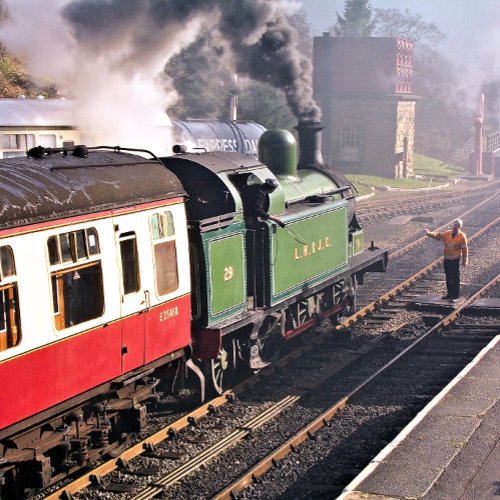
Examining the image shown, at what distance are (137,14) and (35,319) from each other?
10566 millimetres

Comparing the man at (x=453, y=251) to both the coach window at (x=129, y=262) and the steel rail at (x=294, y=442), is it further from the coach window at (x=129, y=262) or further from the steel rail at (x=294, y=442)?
the coach window at (x=129, y=262)

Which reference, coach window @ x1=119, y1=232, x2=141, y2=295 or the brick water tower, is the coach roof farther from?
the brick water tower

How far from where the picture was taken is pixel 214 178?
11.0 m

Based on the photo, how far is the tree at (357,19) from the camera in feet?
263

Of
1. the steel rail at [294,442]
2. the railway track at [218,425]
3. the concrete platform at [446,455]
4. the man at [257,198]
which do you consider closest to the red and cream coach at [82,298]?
the railway track at [218,425]

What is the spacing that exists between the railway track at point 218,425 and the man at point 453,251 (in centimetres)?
184

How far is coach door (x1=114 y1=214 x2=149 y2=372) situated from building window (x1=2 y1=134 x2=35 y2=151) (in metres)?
12.6

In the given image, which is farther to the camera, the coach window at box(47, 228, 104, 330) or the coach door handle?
the coach door handle

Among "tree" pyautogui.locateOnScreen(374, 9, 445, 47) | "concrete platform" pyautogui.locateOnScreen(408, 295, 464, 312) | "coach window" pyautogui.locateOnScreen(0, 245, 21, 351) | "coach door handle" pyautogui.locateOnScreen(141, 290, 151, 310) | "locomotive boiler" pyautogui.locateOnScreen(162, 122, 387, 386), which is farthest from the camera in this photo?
"tree" pyautogui.locateOnScreen(374, 9, 445, 47)

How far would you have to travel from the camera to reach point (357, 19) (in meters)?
80.6

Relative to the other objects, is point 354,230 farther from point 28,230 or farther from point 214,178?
point 28,230

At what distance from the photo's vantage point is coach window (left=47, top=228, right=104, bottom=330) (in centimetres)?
794

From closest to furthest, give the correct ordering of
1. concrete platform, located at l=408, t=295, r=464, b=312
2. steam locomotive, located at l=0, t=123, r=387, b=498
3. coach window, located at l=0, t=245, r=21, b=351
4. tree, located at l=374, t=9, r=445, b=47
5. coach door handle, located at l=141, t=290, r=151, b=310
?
coach window, located at l=0, t=245, r=21, b=351, steam locomotive, located at l=0, t=123, r=387, b=498, coach door handle, located at l=141, t=290, r=151, b=310, concrete platform, located at l=408, t=295, r=464, b=312, tree, located at l=374, t=9, r=445, b=47

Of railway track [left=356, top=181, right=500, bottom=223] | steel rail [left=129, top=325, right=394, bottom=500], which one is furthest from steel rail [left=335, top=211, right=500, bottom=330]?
railway track [left=356, top=181, right=500, bottom=223]
